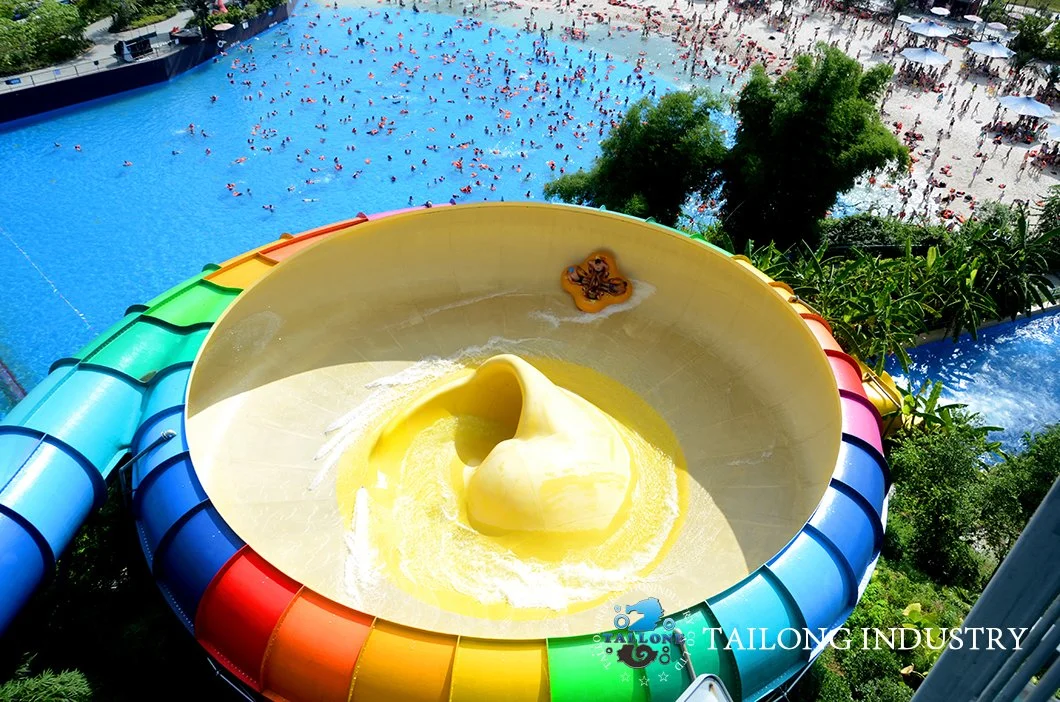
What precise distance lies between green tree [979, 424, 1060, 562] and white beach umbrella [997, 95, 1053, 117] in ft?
74.9

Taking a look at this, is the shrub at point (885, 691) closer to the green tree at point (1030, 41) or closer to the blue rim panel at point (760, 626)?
the blue rim panel at point (760, 626)

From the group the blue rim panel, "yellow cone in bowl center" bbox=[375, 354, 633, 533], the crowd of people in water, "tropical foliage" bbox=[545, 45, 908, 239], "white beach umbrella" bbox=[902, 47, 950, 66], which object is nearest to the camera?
the blue rim panel

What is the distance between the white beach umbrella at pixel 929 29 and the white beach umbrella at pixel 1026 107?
866cm

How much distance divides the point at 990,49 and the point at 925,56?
3867mm

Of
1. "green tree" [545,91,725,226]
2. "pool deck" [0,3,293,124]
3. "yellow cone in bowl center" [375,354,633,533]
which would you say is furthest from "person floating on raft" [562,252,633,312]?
"pool deck" [0,3,293,124]

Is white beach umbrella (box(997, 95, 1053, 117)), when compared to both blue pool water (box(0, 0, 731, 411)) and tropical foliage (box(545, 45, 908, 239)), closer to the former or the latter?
tropical foliage (box(545, 45, 908, 239))

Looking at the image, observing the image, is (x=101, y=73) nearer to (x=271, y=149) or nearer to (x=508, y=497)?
(x=271, y=149)

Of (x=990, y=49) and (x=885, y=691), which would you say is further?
(x=990, y=49)

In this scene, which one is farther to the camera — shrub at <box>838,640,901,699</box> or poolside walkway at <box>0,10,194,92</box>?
poolside walkway at <box>0,10,194,92</box>

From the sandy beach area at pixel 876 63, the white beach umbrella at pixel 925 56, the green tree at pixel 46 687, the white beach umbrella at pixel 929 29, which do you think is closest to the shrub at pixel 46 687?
the green tree at pixel 46 687

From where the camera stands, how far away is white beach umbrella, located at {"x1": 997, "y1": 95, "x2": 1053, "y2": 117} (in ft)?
112

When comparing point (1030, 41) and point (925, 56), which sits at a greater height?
point (1030, 41)

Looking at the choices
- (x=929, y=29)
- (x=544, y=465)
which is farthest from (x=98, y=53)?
(x=929, y=29)

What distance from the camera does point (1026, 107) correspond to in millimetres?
34562
